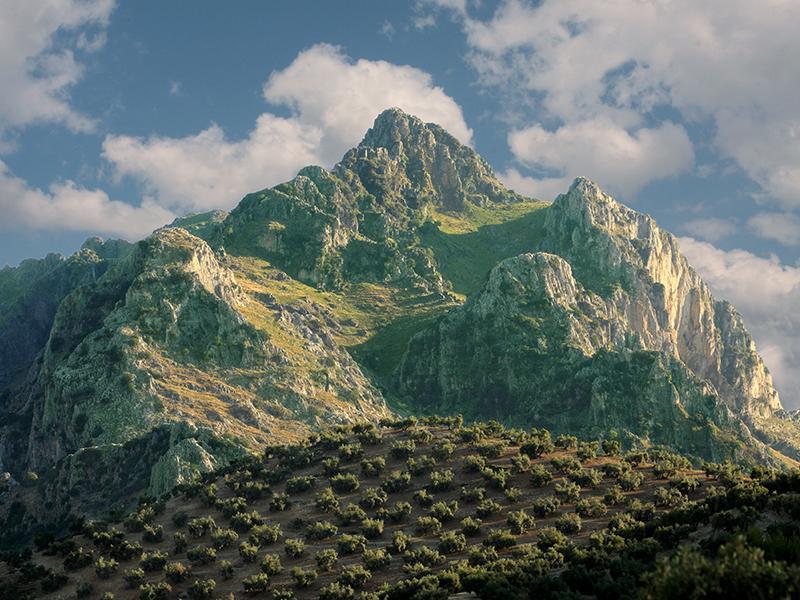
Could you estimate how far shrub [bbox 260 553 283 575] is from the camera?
56.7m

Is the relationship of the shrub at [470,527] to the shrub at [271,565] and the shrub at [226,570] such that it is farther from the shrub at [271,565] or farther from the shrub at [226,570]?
the shrub at [226,570]

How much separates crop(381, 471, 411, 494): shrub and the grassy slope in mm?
627

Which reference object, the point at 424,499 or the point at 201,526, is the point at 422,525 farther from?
the point at 201,526

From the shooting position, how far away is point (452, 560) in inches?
2112

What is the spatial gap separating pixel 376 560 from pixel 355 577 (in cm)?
328

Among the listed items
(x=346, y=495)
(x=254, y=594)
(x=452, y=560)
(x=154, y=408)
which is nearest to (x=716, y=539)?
(x=452, y=560)

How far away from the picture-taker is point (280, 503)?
71875mm

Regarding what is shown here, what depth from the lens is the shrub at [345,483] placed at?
73.3 metres

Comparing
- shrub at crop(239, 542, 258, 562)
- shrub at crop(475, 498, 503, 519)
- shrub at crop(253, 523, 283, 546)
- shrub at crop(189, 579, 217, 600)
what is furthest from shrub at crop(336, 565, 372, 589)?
shrub at crop(475, 498, 503, 519)

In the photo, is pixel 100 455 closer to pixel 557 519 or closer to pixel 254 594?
pixel 254 594

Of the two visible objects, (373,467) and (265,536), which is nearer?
(265,536)

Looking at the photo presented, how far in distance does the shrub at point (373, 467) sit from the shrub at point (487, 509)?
16.2m

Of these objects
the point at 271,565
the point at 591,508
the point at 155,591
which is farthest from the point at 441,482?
the point at 155,591

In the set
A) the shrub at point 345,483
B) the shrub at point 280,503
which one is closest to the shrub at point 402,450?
the shrub at point 345,483
